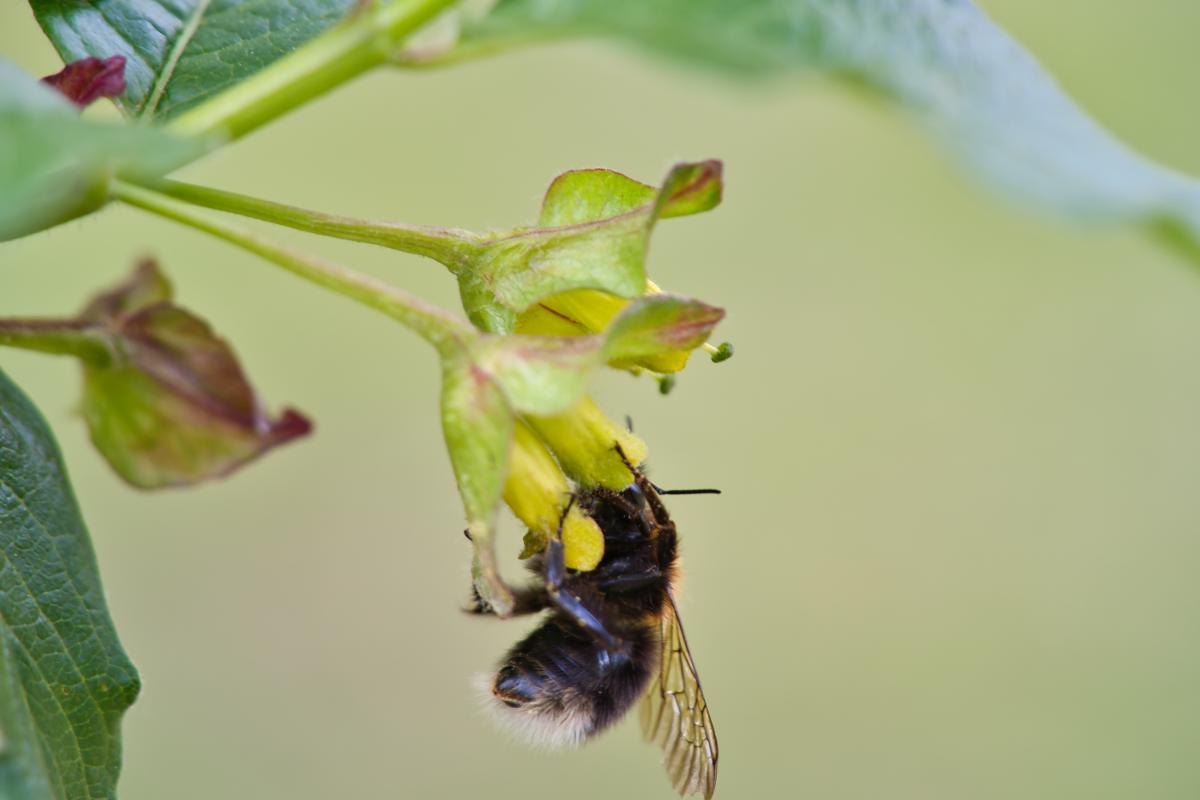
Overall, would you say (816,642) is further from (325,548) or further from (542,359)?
(542,359)

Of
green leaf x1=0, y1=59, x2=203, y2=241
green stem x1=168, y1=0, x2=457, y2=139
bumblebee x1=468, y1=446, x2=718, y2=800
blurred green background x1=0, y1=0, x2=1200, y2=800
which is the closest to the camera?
green leaf x1=0, y1=59, x2=203, y2=241

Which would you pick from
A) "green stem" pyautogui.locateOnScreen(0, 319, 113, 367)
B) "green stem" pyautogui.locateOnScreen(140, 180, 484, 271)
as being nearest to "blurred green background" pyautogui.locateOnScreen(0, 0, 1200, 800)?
"green stem" pyautogui.locateOnScreen(140, 180, 484, 271)

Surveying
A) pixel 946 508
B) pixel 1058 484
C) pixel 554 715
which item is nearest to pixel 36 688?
pixel 554 715

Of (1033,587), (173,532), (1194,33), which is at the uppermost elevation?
(1194,33)

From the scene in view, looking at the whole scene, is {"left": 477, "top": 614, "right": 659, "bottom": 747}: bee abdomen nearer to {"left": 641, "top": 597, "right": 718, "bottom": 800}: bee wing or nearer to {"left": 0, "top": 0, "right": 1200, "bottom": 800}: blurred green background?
{"left": 641, "top": 597, "right": 718, "bottom": 800}: bee wing

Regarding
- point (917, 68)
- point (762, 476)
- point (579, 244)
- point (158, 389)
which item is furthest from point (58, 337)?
point (762, 476)

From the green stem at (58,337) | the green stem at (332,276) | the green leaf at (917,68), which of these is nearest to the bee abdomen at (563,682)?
the green stem at (332,276)

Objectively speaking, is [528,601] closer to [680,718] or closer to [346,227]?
[680,718]
